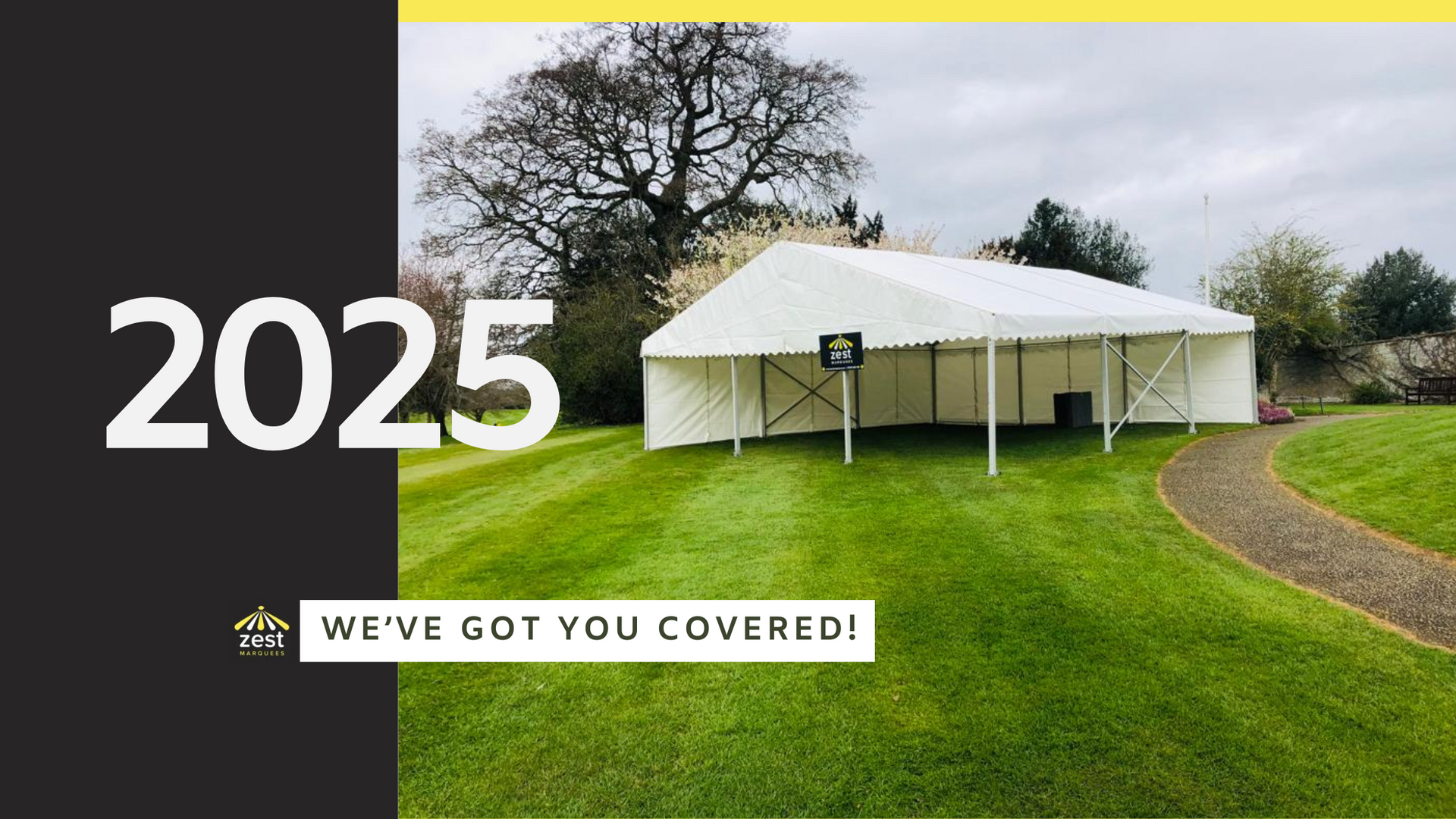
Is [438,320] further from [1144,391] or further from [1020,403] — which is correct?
[1144,391]

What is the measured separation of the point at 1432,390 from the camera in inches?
737

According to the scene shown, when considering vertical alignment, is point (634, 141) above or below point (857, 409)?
above

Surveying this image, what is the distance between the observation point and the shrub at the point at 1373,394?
65.8 feet

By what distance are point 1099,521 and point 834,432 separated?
8.93 m

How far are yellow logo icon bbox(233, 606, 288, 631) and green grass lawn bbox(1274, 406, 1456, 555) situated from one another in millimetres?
7208

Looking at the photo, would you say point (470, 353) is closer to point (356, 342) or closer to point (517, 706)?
point (356, 342)

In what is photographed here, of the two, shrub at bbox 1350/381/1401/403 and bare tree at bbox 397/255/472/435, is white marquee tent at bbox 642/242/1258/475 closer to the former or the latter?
Result: bare tree at bbox 397/255/472/435

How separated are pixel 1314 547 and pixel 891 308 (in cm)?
562

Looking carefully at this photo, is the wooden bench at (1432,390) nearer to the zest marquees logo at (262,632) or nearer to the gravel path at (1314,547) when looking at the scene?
the gravel path at (1314,547)

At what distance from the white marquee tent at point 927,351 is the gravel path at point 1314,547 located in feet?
7.05

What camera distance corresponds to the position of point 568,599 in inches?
237

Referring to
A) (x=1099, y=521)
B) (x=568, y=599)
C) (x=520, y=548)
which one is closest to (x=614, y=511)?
Answer: (x=520, y=548)

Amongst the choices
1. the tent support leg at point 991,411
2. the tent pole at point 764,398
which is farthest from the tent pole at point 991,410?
the tent pole at point 764,398

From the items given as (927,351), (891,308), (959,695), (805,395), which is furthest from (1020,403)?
(959,695)
